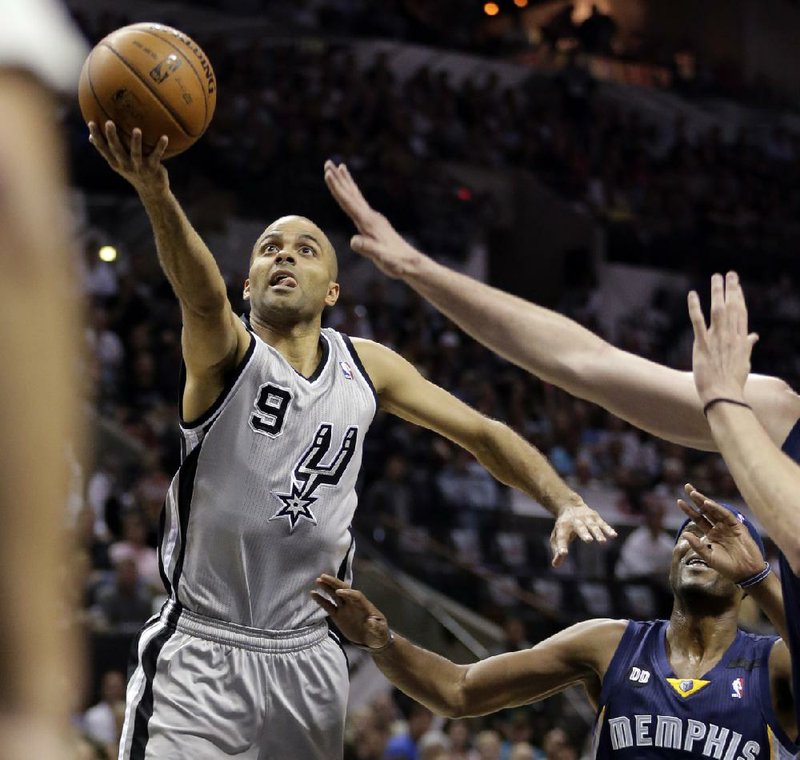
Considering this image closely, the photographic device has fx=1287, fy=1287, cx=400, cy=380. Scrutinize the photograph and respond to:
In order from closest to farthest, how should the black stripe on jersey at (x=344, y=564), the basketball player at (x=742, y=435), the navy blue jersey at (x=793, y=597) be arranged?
the basketball player at (x=742, y=435) < the navy blue jersey at (x=793, y=597) < the black stripe on jersey at (x=344, y=564)

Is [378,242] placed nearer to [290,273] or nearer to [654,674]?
[290,273]

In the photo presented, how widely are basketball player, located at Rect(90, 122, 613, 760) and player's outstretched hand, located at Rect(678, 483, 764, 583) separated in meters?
0.28

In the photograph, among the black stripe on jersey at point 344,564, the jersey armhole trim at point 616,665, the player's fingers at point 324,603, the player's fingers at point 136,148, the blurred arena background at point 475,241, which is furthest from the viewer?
the blurred arena background at point 475,241

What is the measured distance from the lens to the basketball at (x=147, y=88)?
3.55 metres

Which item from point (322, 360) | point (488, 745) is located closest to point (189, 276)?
point (322, 360)

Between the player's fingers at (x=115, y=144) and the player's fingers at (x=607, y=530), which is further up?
the player's fingers at (x=115, y=144)

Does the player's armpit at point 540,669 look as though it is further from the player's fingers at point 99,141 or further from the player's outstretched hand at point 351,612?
the player's fingers at point 99,141

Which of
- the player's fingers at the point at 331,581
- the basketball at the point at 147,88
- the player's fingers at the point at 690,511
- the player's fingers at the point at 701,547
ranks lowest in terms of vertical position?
the player's fingers at the point at 331,581

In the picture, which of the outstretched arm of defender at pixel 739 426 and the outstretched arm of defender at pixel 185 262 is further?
the outstretched arm of defender at pixel 185 262

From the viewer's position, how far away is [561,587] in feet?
33.3

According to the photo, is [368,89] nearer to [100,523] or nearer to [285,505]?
[100,523]

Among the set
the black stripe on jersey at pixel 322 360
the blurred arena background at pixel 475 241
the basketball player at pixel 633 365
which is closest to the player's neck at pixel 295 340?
the black stripe on jersey at pixel 322 360

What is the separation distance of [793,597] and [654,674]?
1362 mm

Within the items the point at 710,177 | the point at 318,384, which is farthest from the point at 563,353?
the point at 710,177
